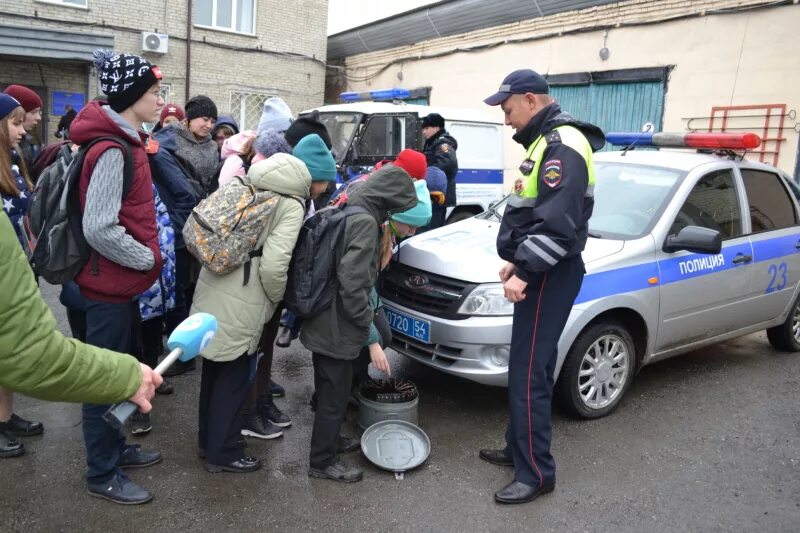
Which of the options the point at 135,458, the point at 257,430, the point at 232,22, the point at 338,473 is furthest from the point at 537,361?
the point at 232,22

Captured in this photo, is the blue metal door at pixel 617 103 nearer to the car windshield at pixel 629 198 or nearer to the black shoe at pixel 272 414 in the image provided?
the car windshield at pixel 629 198

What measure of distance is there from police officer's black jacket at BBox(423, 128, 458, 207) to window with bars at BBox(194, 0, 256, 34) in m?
10.1

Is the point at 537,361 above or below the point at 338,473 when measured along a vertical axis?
above

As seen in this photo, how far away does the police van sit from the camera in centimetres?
862

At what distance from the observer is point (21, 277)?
152 centimetres

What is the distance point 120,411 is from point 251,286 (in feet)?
4.50

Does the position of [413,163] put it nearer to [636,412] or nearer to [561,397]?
[561,397]

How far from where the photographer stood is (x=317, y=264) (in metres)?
3.09

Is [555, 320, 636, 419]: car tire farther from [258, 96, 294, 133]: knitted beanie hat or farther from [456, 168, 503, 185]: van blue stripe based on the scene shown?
[456, 168, 503, 185]: van blue stripe

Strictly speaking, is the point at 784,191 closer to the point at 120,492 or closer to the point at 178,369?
the point at 178,369

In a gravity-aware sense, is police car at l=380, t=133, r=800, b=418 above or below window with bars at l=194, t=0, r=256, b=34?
below

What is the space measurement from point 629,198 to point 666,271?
24.0 inches

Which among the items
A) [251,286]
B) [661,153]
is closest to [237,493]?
[251,286]

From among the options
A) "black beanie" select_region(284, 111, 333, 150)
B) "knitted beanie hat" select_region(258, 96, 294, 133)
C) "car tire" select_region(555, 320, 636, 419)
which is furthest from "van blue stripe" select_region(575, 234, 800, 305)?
→ "knitted beanie hat" select_region(258, 96, 294, 133)
